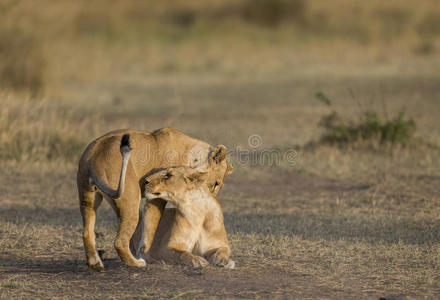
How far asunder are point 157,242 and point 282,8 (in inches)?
1143

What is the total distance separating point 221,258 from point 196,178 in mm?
576

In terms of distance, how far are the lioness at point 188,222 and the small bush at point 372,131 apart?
17.9 feet

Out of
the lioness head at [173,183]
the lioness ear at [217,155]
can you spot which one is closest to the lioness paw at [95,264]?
the lioness head at [173,183]

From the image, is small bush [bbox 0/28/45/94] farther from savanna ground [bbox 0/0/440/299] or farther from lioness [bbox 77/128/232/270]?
lioness [bbox 77/128/232/270]

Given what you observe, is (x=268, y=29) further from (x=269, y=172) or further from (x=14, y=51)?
(x=269, y=172)

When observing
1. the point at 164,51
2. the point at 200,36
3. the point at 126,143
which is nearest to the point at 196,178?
the point at 126,143

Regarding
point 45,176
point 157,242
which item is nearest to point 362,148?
point 45,176

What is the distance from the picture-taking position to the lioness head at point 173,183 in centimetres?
519

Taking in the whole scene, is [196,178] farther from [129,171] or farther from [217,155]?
[129,171]

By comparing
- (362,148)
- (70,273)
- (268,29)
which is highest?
(268,29)

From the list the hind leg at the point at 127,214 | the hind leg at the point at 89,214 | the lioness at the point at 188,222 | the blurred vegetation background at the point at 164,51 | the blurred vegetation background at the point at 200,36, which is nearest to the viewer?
the hind leg at the point at 127,214

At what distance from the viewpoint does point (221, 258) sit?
17.1 ft

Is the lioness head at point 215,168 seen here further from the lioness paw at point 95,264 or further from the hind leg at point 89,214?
the lioness paw at point 95,264

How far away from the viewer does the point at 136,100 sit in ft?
55.7
